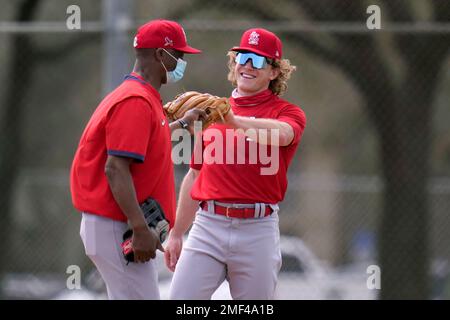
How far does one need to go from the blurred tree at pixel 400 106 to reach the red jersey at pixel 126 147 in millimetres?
4361

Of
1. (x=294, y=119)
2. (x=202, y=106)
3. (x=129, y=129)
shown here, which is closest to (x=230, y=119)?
(x=202, y=106)

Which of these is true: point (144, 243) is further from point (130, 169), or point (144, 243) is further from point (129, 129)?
point (129, 129)

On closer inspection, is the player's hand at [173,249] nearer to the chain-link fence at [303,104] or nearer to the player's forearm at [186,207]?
the player's forearm at [186,207]

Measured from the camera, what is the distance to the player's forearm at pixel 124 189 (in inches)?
176

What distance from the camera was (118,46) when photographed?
7887 mm

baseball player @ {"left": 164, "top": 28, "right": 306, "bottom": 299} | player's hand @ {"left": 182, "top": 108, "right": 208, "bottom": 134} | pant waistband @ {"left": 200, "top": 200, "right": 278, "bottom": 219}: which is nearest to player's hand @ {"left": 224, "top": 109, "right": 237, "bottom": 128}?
baseball player @ {"left": 164, "top": 28, "right": 306, "bottom": 299}

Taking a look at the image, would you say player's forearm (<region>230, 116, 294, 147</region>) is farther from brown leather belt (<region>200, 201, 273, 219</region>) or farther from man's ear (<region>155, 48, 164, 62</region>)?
man's ear (<region>155, 48, 164, 62</region>)

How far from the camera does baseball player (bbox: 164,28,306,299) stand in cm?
502

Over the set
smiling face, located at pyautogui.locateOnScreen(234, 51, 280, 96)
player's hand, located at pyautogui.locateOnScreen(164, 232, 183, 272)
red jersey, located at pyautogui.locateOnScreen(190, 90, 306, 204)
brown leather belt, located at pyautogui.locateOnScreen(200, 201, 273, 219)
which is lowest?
player's hand, located at pyautogui.locateOnScreen(164, 232, 183, 272)

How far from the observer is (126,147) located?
4461 mm

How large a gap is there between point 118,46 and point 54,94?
Result: 13.4 ft

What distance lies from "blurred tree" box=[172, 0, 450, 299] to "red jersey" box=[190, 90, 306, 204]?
3.67m
